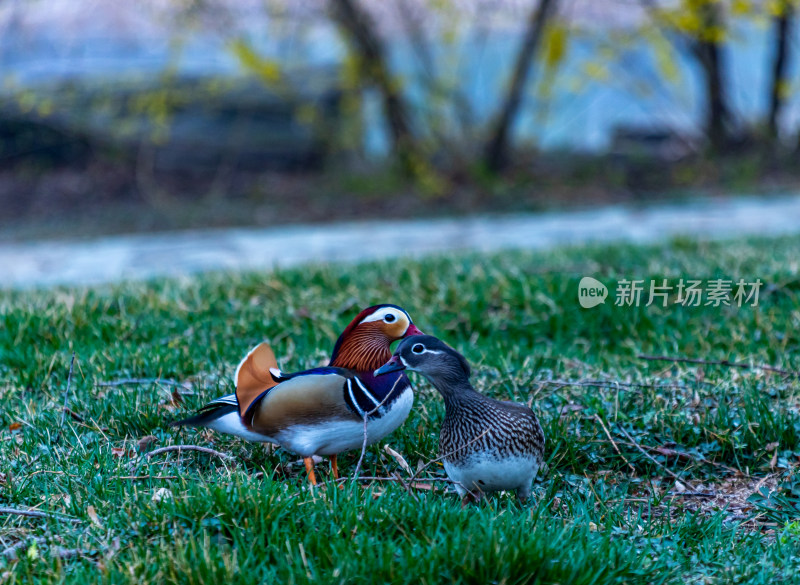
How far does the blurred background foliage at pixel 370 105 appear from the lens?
410 inches

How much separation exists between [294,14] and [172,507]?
8731 mm

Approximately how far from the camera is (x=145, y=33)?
11141 millimetres

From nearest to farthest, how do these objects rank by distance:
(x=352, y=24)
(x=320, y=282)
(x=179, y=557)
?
(x=179, y=557) < (x=320, y=282) < (x=352, y=24)

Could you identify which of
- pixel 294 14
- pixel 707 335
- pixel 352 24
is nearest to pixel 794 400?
pixel 707 335

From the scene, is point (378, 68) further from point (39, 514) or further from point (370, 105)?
point (39, 514)

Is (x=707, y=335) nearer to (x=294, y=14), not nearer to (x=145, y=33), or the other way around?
(x=294, y=14)

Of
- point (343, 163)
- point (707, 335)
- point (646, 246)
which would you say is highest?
point (343, 163)

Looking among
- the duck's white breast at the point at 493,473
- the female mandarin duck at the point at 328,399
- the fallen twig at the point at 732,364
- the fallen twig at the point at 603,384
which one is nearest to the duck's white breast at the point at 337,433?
the female mandarin duck at the point at 328,399

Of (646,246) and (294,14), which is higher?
(294,14)

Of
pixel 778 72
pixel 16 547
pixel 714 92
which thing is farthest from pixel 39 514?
pixel 778 72

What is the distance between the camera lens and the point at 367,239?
903 cm

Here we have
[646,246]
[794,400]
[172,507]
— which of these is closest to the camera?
[172,507]

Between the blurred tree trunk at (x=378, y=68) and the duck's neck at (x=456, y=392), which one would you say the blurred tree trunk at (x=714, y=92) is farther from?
the duck's neck at (x=456, y=392)

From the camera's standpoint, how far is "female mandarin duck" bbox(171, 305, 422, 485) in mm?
2877
